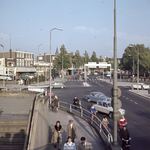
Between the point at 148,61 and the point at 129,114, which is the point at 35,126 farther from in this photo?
the point at 148,61

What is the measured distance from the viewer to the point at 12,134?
756 cm

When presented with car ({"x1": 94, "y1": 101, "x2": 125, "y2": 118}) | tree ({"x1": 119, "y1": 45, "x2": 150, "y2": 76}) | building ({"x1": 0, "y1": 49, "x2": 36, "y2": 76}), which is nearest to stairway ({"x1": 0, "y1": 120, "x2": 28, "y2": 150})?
car ({"x1": 94, "y1": 101, "x2": 125, "y2": 118})

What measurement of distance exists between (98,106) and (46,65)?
67803 mm

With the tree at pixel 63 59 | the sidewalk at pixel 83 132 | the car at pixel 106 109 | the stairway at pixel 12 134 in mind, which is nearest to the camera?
the stairway at pixel 12 134

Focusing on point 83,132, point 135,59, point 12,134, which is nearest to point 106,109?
point 83,132

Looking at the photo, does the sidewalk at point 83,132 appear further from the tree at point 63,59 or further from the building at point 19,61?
the tree at point 63,59

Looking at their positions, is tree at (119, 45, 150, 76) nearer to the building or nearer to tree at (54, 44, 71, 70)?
tree at (54, 44, 71, 70)

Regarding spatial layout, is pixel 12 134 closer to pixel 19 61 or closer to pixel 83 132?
pixel 83 132

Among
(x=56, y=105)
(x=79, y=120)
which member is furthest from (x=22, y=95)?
(x=79, y=120)

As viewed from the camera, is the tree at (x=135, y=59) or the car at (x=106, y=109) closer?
the car at (x=106, y=109)

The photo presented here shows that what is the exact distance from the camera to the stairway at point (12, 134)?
288 inches

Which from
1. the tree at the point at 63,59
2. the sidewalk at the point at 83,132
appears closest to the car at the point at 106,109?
the sidewalk at the point at 83,132

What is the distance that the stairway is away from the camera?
7.30m

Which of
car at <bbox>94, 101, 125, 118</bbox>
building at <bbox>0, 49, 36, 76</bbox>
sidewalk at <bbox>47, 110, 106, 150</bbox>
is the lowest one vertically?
sidewalk at <bbox>47, 110, 106, 150</bbox>
